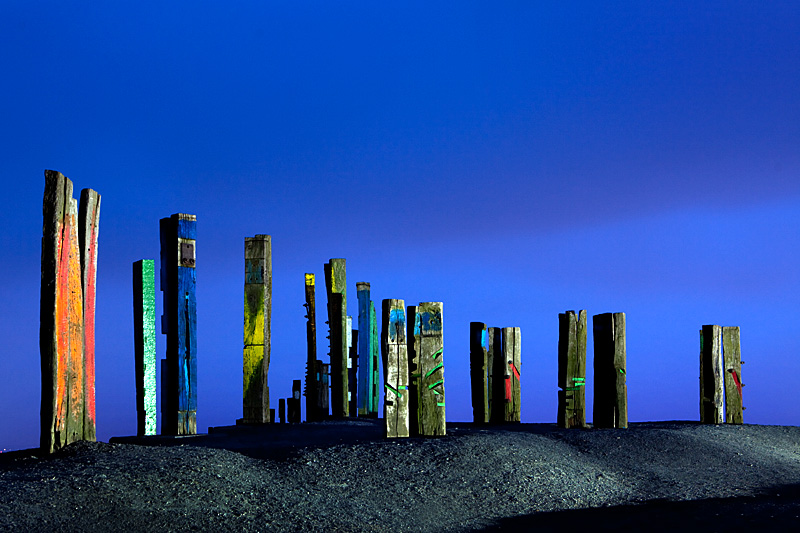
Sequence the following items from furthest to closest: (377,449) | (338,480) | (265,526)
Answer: (377,449), (338,480), (265,526)

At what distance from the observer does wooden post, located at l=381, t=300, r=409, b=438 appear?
510 inches

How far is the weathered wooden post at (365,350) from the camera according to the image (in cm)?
2056

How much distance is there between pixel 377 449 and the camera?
474 inches

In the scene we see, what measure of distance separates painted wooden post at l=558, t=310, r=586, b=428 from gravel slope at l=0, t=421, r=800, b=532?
5.40 feet

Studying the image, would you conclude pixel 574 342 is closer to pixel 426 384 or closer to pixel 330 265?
pixel 426 384

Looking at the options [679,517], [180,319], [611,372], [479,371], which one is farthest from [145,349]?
[679,517]

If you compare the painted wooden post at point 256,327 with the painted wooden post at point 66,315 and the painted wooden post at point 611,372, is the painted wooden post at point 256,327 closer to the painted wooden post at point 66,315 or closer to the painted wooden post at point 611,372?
the painted wooden post at point 66,315

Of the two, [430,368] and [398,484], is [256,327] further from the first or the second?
[398,484]

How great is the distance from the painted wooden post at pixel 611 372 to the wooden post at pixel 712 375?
8.31ft

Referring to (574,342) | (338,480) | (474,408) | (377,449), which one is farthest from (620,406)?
(338,480)

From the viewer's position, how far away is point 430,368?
43.1 feet

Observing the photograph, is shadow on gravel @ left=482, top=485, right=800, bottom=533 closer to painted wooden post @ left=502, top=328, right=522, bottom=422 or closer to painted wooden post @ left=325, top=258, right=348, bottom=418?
painted wooden post @ left=502, top=328, right=522, bottom=422

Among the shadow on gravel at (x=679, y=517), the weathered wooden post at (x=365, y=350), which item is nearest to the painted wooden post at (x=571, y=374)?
the shadow on gravel at (x=679, y=517)

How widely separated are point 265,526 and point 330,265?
417 inches
